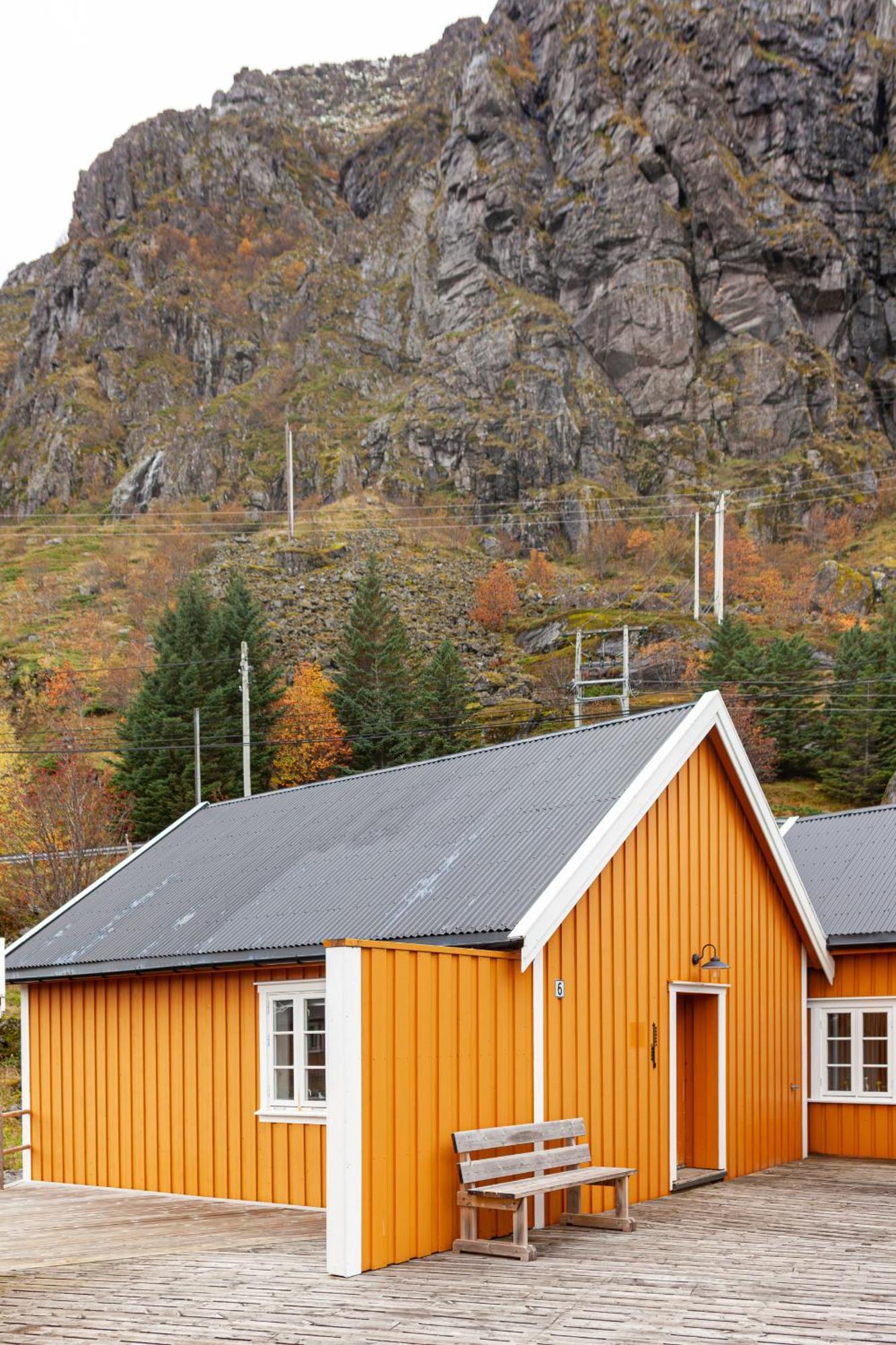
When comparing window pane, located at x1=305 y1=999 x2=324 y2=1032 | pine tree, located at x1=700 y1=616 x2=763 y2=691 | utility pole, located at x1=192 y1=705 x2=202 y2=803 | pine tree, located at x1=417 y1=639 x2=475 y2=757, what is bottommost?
window pane, located at x1=305 y1=999 x2=324 y2=1032

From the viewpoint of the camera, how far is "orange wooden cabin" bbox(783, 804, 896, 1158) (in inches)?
591

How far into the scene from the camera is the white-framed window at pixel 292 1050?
38.9ft

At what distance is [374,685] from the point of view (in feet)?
167

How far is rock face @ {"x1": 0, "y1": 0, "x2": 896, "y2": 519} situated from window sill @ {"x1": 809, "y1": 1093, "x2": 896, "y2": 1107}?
7253cm

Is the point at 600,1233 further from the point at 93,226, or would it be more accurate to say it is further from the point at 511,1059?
the point at 93,226

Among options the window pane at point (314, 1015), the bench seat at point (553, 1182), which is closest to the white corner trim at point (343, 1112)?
the bench seat at point (553, 1182)

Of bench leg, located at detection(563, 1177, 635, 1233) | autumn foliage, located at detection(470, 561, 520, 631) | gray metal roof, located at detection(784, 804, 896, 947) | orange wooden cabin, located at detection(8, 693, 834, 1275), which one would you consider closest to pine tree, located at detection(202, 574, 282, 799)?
autumn foliage, located at detection(470, 561, 520, 631)

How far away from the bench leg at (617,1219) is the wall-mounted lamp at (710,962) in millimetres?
2925

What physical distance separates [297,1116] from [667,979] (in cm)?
382

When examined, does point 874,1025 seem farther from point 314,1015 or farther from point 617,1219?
point 314,1015

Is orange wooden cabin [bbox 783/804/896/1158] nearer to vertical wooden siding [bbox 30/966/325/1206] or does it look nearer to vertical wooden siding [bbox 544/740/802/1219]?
vertical wooden siding [bbox 544/740/802/1219]

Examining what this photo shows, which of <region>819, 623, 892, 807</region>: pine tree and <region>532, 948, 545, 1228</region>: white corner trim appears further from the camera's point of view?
<region>819, 623, 892, 807</region>: pine tree

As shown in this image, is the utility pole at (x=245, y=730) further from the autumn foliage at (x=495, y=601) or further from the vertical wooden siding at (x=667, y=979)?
the autumn foliage at (x=495, y=601)

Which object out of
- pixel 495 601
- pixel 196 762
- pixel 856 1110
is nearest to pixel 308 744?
pixel 196 762
